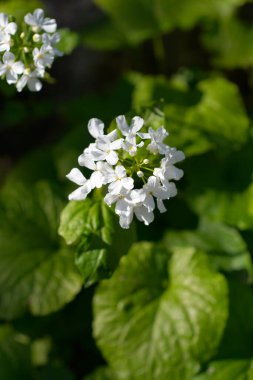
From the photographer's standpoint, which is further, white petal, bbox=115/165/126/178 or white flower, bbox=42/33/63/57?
white flower, bbox=42/33/63/57

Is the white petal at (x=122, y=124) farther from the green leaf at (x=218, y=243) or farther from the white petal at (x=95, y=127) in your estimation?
the green leaf at (x=218, y=243)

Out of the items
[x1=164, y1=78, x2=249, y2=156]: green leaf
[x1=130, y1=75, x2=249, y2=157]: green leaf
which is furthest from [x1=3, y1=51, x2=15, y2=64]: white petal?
[x1=164, y1=78, x2=249, y2=156]: green leaf

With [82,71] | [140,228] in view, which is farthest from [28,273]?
[82,71]

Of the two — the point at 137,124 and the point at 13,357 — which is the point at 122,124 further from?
the point at 13,357

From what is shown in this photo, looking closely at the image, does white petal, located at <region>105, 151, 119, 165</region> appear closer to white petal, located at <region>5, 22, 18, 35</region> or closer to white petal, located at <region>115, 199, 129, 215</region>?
white petal, located at <region>115, 199, 129, 215</region>

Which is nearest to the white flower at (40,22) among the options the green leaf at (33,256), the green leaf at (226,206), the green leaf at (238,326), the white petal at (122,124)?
the white petal at (122,124)

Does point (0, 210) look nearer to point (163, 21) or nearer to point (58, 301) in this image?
point (58, 301)

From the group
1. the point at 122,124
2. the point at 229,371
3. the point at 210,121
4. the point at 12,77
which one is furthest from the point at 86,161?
the point at 210,121
